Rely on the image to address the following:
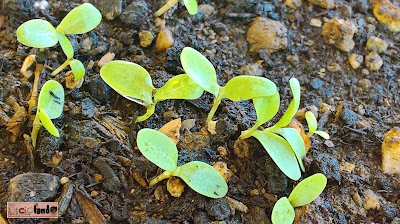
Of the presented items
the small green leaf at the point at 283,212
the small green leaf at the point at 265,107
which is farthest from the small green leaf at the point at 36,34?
the small green leaf at the point at 283,212

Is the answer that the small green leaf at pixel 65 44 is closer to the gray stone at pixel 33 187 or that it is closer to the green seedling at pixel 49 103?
the green seedling at pixel 49 103

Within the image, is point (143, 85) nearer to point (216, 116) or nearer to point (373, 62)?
point (216, 116)

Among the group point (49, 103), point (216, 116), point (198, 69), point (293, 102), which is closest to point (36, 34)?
point (49, 103)

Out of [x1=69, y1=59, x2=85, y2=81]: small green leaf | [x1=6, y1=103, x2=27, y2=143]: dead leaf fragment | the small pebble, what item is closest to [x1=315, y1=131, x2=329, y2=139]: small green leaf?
the small pebble

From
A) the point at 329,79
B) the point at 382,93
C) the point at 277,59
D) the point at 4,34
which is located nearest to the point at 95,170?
the point at 4,34

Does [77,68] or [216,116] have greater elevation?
[77,68]

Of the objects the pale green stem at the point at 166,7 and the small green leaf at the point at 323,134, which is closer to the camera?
the small green leaf at the point at 323,134
